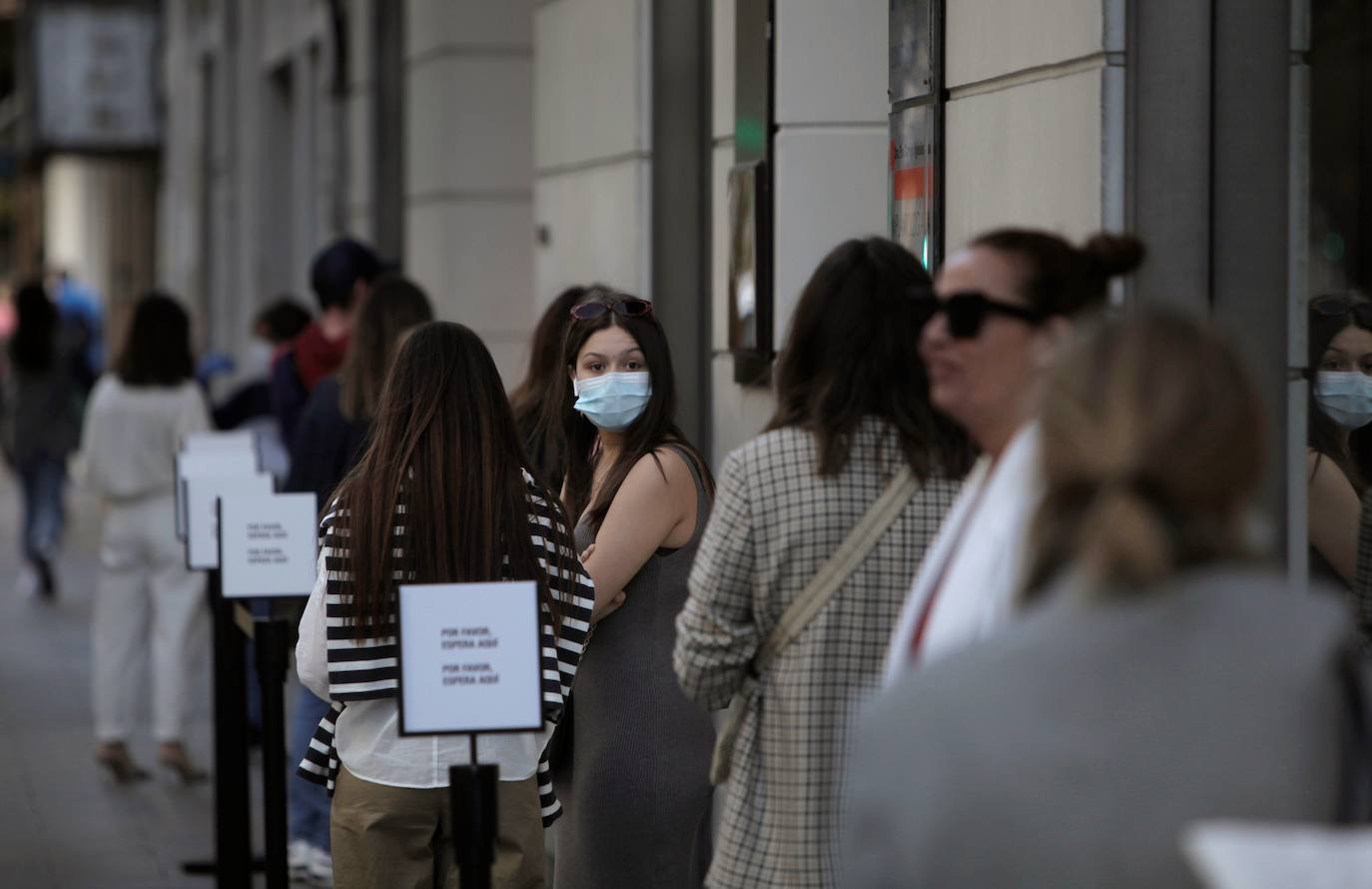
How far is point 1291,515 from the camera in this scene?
446 cm

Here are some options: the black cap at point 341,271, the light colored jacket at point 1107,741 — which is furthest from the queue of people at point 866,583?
the black cap at point 341,271

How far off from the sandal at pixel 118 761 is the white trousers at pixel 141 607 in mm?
89

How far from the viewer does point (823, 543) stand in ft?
11.0

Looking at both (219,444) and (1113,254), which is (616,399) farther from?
(219,444)

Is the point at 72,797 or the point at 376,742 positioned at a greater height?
the point at 376,742

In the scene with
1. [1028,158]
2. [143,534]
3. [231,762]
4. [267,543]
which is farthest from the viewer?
[143,534]

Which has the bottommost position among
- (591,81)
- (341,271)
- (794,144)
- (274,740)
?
(274,740)

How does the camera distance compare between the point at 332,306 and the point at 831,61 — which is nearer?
the point at 831,61

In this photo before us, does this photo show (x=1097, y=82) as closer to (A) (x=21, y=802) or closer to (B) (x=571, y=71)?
(B) (x=571, y=71)

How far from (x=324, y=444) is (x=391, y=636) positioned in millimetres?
2504

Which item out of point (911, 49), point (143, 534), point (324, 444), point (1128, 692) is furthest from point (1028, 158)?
point (143, 534)

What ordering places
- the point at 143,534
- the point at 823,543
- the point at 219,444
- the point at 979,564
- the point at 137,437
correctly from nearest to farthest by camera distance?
1. the point at 979,564
2. the point at 823,543
3. the point at 219,444
4. the point at 137,437
5. the point at 143,534

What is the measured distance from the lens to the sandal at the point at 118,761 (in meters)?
8.75

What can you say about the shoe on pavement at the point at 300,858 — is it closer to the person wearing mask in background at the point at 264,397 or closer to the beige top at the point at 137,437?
the beige top at the point at 137,437
